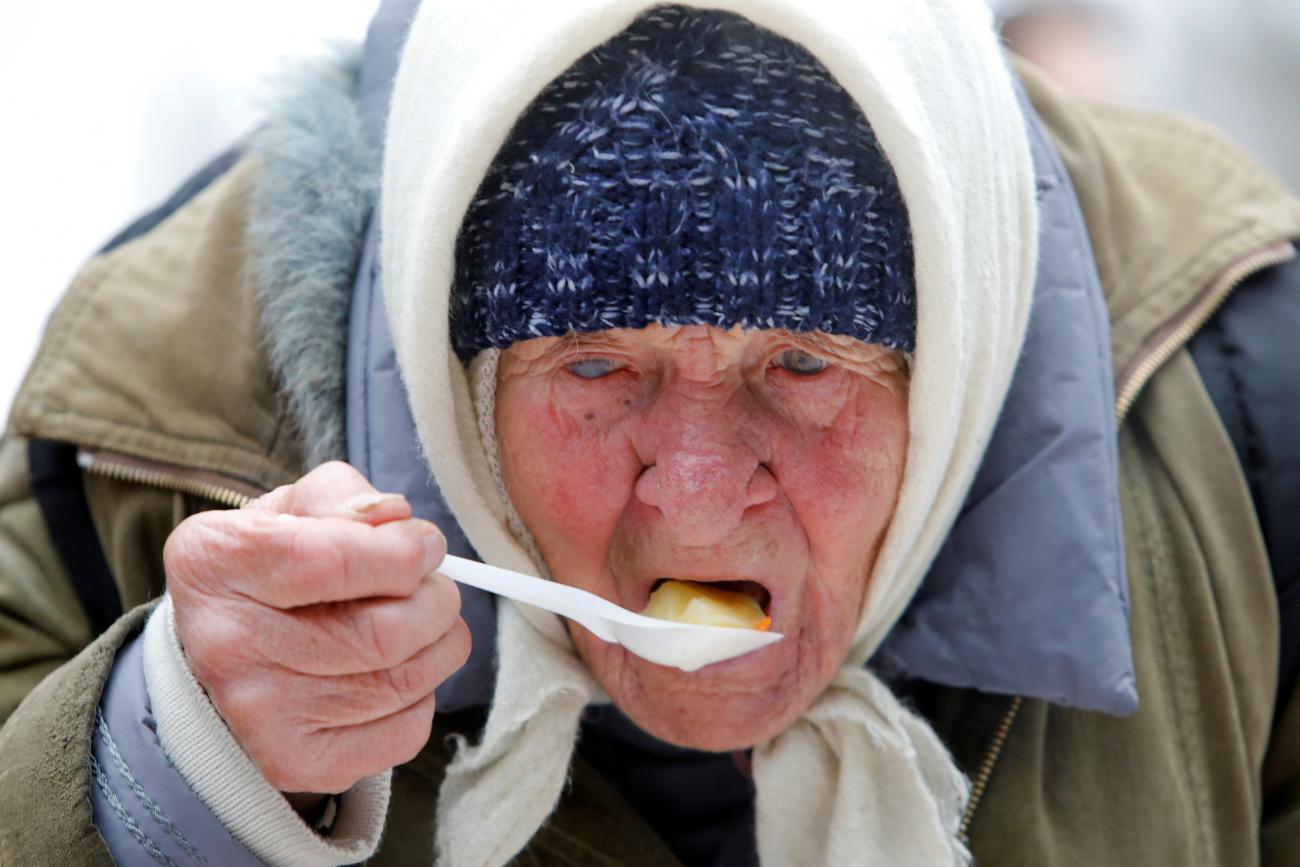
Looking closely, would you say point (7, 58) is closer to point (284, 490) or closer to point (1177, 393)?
point (284, 490)

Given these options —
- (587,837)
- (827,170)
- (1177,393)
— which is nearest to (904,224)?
(827,170)

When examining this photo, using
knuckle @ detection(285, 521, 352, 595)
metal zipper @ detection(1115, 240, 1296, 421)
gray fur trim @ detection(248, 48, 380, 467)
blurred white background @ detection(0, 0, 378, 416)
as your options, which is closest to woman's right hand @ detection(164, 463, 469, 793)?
knuckle @ detection(285, 521, 352, 595)

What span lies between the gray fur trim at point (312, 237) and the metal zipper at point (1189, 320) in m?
0.74

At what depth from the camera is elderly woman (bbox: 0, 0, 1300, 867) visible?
93 cm

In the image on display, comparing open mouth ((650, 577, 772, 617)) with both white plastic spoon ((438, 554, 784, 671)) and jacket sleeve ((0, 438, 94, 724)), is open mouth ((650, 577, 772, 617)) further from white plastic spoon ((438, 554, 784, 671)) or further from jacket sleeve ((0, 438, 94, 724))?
jacket sleeve ((0, 438, 94, 724))

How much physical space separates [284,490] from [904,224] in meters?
0.49

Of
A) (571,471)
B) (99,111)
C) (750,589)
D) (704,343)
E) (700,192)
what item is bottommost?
(99,111)

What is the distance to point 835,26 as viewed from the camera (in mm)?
920

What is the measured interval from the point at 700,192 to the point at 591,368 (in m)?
0.19

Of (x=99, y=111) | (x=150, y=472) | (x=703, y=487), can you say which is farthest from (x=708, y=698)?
(x=99, y=111)

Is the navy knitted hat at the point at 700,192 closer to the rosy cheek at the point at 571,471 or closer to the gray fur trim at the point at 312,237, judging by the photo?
the rosy cheek at the point at 571,471

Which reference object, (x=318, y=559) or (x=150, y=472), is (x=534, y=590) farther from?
(x=150, y=472)

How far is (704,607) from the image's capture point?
105cm

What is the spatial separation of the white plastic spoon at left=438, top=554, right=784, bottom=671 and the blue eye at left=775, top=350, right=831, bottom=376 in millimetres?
207
